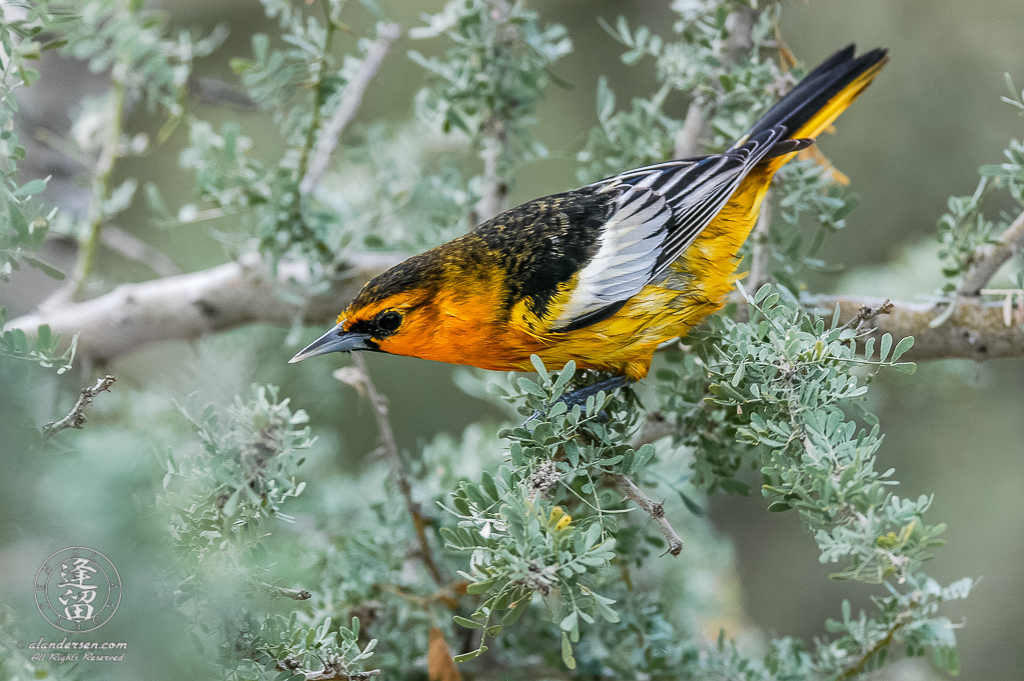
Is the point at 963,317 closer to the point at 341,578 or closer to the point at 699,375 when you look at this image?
the point at 699,375

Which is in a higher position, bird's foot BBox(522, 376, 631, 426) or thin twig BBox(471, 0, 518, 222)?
thin twig BBox(471, 0, 518, 222)

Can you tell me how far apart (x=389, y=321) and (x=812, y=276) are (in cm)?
192

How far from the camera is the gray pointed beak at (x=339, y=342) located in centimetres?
121

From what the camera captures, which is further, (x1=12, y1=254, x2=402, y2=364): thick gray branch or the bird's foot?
(x1=12, y1=254, x2=402, y2=364): thick gray branch

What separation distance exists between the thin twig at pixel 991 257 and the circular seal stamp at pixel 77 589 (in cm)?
133

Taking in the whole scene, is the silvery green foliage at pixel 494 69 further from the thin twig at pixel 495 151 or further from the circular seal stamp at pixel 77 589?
the circular seal stamp at pixel 77 589

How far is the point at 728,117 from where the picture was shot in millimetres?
1474

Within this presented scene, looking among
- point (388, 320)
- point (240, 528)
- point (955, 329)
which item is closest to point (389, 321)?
point (388, 320)

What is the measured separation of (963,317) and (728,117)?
569mm

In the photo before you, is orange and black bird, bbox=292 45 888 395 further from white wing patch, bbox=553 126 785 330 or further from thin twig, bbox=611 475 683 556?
thin twig, bbox=611 475 683 556

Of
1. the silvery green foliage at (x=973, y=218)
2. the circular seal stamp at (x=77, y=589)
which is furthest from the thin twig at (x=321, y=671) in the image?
the silvery green foliage at (x=973, y=218)

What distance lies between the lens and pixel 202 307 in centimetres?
172

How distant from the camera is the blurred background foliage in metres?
2.00

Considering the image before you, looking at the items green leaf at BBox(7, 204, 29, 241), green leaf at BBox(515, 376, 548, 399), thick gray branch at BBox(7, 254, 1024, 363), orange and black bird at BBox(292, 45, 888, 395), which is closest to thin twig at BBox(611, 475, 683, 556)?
green leaf at BBox(515, 376, 548, 399)
